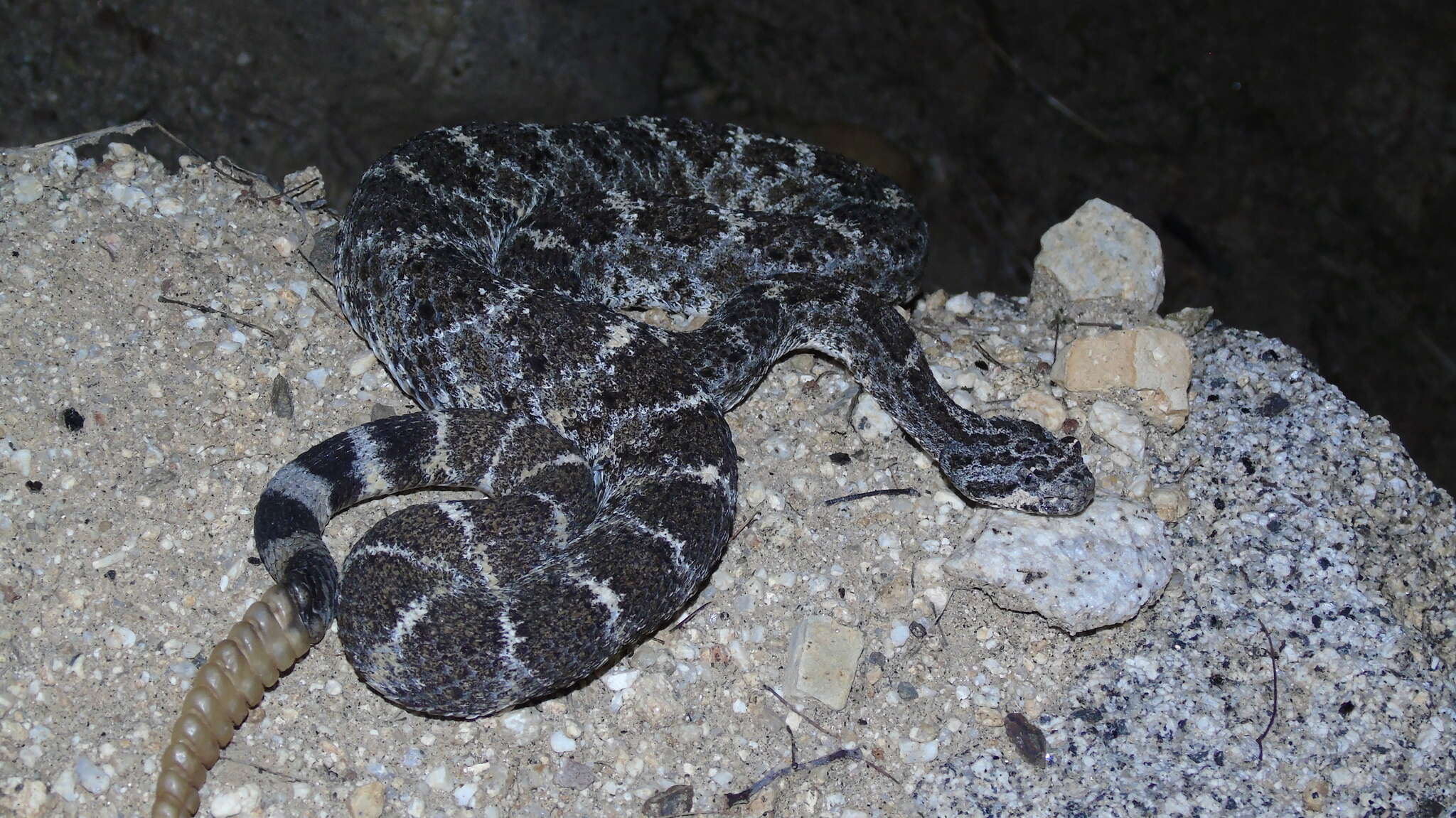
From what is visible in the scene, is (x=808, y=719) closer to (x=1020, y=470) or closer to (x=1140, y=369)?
(x=1020, y=470)

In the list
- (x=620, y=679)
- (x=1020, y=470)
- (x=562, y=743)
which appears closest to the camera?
(x=562, y=743)

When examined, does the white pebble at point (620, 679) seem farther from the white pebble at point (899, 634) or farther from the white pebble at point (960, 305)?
the white pebble at point (960, 305)

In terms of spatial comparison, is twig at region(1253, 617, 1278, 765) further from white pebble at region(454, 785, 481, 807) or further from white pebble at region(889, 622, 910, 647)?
white pebble at region(454, 785, 481, 807)

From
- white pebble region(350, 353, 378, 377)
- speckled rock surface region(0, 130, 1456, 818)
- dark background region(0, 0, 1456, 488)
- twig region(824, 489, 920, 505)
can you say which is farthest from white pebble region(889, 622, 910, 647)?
dark background region(0, 0, 1456, 488)

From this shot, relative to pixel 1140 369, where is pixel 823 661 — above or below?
below

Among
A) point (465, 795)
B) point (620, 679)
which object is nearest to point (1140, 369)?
point (620, 679)

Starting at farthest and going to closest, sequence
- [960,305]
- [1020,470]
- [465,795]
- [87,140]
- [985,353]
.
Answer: [960,305]
[985,353]
[87,140]
[1020,470]
[465,795]

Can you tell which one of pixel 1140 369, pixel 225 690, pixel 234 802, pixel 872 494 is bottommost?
pixel 234 802
